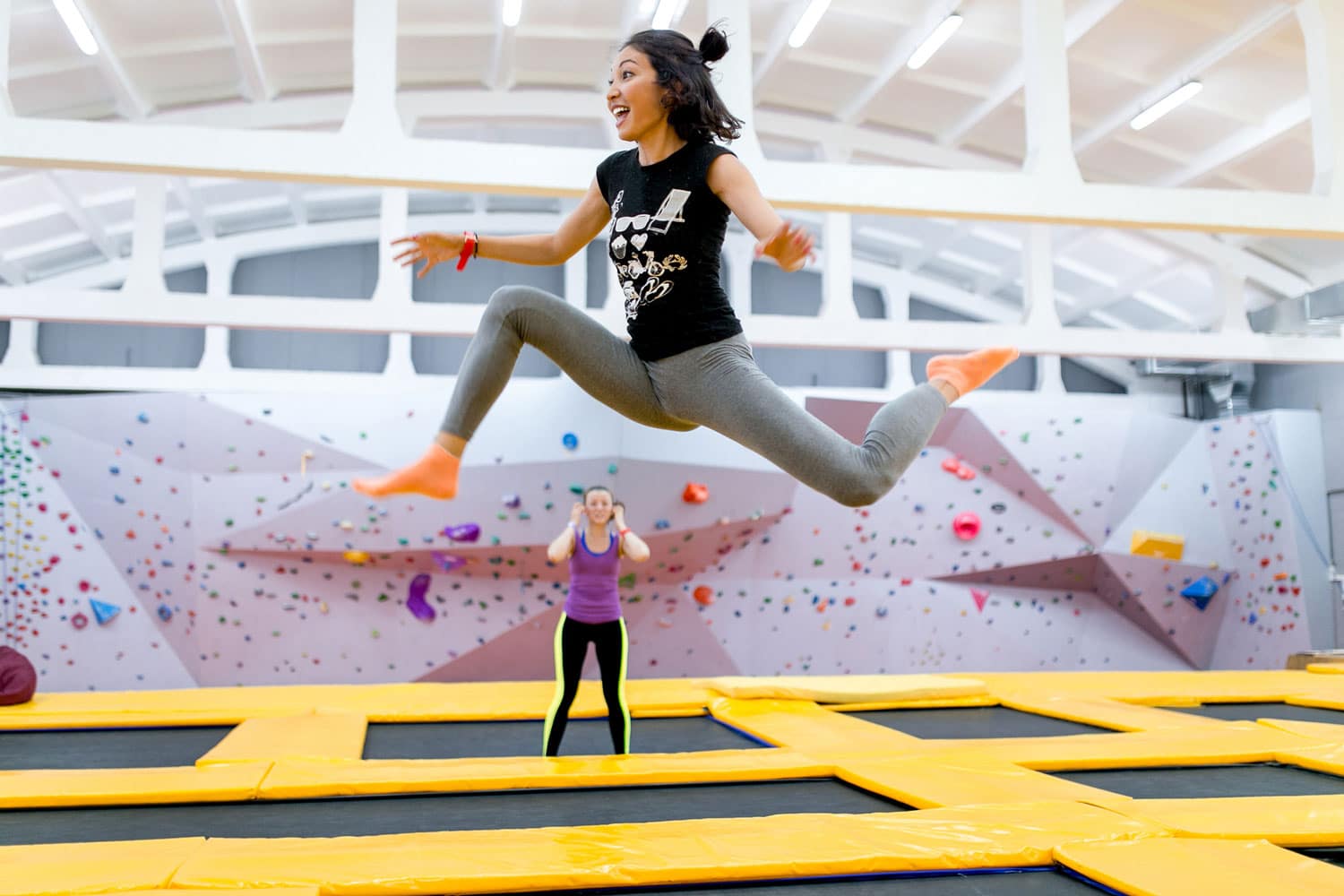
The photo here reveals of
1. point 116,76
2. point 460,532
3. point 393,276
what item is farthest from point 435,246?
point 116,76

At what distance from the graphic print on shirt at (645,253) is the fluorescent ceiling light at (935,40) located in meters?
5.35

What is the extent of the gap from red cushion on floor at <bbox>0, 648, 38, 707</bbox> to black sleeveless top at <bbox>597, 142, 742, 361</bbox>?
431 cm

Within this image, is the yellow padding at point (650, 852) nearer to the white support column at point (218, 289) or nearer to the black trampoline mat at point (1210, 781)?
the black trampoline mat at point (1210, 781)

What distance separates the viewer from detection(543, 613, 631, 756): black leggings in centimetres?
362

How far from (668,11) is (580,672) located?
12.9 ft

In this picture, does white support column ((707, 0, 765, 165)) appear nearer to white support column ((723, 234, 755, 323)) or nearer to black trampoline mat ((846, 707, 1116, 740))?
black trampoline mat ((846, 707, 1116, 740))

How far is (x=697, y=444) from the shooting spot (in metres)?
7.20

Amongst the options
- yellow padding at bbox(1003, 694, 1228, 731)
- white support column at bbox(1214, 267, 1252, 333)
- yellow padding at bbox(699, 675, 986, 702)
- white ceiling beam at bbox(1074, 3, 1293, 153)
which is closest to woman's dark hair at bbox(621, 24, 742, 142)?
yellow padding at bbox(1003, 694, 1228, 731)

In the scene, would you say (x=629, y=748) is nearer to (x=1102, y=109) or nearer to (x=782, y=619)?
(x=782, y=619)

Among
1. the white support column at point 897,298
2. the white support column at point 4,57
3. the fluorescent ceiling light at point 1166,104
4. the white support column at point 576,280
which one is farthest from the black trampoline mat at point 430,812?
the white support column at point 897,298

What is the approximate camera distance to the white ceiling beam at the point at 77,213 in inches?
300

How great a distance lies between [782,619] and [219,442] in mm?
3809

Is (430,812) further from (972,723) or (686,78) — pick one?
(972,723)

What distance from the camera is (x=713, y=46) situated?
1.83 metres
